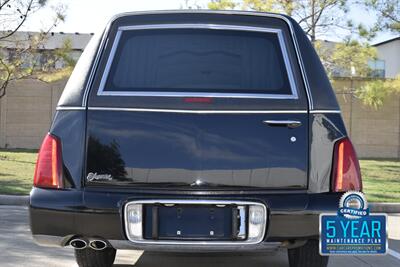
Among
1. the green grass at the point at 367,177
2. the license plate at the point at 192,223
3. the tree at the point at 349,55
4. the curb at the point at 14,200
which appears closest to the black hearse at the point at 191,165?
the license plate at the point at 192,223

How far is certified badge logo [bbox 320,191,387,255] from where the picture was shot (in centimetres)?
311

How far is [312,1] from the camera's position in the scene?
1691cm

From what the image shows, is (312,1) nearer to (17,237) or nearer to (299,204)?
(17,237)

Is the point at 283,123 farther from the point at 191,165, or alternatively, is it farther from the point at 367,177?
the point at 367,177

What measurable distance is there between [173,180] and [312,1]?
14818mm

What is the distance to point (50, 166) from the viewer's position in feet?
10.8

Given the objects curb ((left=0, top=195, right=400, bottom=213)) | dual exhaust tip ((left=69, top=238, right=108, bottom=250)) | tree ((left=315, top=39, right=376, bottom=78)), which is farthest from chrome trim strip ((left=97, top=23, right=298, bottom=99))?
tree ((left=315, top=39, right=376, bottom=78))

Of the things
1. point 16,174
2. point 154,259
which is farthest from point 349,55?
point 154,259

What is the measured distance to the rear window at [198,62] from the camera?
11.2ft

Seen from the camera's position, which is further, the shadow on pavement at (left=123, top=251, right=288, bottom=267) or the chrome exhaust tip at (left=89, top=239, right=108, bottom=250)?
the shadow on pavement at (left=123, top=251, right=288, bottom=267)

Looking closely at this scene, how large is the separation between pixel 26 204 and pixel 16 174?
3897mm

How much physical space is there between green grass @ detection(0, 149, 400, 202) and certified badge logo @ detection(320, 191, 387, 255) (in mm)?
6804

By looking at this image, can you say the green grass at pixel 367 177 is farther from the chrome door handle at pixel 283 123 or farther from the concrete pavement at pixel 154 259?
the chrome door handle at pixel 283 123

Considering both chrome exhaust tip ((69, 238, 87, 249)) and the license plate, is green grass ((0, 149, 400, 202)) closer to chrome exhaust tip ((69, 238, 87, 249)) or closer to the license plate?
chrome exhaust tip ((69, 238, 87, 249))
